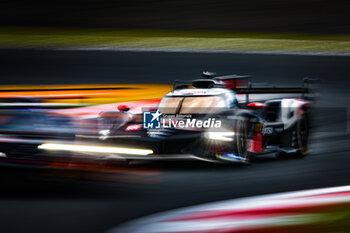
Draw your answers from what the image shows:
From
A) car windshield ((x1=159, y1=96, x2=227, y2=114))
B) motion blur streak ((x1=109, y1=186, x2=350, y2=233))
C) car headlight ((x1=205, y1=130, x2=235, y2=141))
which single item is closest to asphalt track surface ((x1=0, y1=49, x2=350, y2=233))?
car headlight ((x1=205, y1=130, x2=235, y2=141))

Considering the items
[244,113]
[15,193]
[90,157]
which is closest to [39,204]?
[15,193]

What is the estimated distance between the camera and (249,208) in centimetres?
297

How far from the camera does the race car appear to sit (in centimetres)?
592

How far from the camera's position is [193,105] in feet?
21.2

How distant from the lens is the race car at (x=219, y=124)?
592 cm

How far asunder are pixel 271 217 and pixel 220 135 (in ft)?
11.0

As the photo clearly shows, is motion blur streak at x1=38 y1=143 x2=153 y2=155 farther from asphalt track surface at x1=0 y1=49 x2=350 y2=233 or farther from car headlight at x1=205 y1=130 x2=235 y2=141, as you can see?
car headlight at x1=205 y1=130 x2=235 y2=141

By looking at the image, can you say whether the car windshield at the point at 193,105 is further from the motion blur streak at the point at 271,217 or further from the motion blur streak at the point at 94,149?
the motion blur streak at the point at 271,217

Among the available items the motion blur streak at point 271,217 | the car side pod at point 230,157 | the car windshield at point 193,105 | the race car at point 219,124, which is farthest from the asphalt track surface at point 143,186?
the motion blur streak at point 271,217

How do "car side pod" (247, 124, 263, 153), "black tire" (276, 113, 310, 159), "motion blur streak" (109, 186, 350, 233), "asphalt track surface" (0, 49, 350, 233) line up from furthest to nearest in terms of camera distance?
"black tire" (276, 113, 310, 159) < "car side pod" (247, 124, 263, 153) < "asphalt track surface" (0, 49, 350, 233) < "motion blur streak" (109, 186, 350, 233)

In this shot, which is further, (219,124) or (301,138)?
(301,138)

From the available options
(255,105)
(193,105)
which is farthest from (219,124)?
(255,105)

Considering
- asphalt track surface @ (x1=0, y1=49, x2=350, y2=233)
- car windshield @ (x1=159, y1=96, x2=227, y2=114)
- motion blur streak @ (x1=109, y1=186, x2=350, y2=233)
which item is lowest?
motion blur streak @ (x1=109, y1=186, x2=350, y2=233)

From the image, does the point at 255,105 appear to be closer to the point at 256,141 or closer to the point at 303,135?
the point at 256,141
